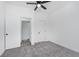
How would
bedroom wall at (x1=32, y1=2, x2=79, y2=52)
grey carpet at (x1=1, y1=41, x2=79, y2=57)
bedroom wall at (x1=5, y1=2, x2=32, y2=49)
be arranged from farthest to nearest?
bedroom wall at (x1=5, y1=2, x2=32, y2=49) < bedroom wall at (x1=32, y1=2, x2=79, y2=52) < grey carpet at (x1=1, y1=41, x2=79, y2=57)

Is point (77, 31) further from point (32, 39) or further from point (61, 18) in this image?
point (32, 39)

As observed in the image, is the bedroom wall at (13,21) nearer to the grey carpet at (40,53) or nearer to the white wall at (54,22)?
the white wall at (54,22)

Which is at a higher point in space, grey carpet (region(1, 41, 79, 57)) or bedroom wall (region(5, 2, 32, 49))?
bedroom wall (region(5, 2, 32, 49))

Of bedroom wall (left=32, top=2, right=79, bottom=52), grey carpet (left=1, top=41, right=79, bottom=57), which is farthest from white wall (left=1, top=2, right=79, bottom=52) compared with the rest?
grey carpet (left=1, top=41, right=79, bottom=57)

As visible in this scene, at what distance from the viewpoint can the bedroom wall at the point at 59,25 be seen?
10.6 ft

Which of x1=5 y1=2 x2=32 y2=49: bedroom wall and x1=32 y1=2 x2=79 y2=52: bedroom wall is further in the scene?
x1=5 y1=2 x2=32 y2=49: bedroom wall

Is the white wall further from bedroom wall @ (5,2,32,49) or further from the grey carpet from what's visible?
the grey carpet

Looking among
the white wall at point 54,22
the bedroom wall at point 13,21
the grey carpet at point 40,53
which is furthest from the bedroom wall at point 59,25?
the bedroom wall at point 13,21

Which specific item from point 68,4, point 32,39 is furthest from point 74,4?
point 32,39

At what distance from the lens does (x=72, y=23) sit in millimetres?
3324

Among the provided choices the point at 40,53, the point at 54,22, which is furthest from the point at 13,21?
the point at 54,22

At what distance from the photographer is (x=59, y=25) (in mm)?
4285

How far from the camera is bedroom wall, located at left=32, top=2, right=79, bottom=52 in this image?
3.22 meters

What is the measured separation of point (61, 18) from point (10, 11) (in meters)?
3.14
